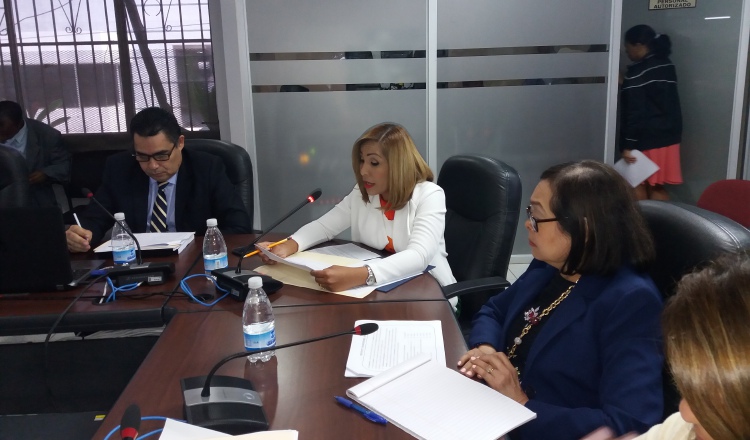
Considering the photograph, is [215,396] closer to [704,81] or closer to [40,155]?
[40,155]

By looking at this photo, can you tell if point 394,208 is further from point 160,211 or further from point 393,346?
point 160,211

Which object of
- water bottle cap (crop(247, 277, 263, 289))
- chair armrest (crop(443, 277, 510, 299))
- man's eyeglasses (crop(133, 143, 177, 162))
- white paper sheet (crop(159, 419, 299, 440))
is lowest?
chair armrest (crop(443, 277, 510, 299))

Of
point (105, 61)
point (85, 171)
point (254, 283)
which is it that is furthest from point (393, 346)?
point (105, 61)

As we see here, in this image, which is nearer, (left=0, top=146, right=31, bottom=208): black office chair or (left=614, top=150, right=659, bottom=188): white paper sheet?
(left=0, top=146, right=31, bottom=208): black office chair

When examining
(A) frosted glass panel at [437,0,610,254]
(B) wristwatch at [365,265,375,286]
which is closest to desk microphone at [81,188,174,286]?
(B) wristwatch at [365,265,375,286]

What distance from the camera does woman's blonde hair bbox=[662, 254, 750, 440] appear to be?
0.68 m

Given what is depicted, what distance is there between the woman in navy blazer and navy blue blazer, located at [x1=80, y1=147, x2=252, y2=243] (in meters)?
1.50

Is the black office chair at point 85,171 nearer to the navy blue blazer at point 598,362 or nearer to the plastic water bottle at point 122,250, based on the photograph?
the plastic water bottle at point 122,250

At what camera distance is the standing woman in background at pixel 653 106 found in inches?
157

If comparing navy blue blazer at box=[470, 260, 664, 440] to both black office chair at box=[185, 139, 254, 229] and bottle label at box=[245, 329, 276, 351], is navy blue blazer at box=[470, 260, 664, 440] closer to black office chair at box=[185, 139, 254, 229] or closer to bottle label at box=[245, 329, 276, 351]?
bottle label at box=[245, 329, 276, 351]

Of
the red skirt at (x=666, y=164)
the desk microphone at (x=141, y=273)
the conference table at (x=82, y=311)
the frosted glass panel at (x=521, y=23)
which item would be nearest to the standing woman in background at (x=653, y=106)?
the red skirt at (x=666, y=164)

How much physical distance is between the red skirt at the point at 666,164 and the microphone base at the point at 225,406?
362cm

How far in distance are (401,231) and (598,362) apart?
40.3 inches

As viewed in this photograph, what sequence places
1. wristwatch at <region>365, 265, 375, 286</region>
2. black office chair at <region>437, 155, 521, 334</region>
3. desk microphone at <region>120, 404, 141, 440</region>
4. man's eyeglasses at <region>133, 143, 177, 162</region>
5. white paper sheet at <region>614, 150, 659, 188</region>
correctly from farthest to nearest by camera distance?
white paper sheet at <region>614, 150, 659, 188</region>
man's eyeglasses at <region>133, 143, 177, 162</region>
black office chair at <region>437, 155, 521, 334</region>
wristwatch at <region>365, 265, 375, 286</region>
desk microphone at <region>120, 404, 141, 440</region>
